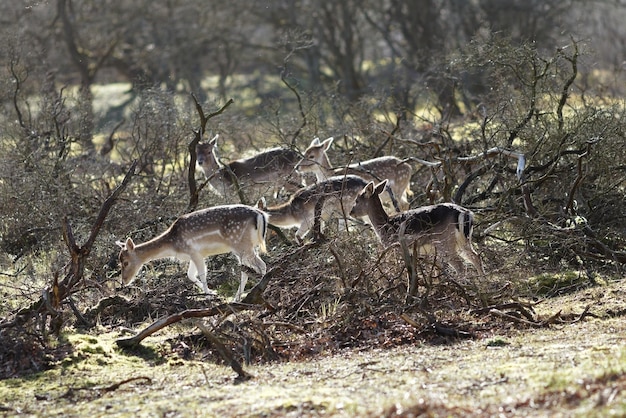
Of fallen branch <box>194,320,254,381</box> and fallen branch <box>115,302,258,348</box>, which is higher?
fallen branch <box>115,302,258,348</box>

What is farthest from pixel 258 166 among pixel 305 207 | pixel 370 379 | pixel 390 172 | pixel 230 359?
pixel 370 379

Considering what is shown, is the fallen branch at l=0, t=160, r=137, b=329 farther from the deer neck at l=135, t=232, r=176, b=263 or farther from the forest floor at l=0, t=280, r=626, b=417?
the deer neck at l=135, t=232, r=176, b=263

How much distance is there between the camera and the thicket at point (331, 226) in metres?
8.85

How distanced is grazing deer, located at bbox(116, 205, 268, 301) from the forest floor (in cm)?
189

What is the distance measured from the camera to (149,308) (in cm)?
1002

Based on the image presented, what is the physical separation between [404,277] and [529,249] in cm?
218

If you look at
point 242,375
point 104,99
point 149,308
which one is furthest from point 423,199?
point 104,99

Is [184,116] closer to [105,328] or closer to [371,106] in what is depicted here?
[371,106]

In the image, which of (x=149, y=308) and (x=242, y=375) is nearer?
(x=242, y=375)

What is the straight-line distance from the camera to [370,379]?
6895 mm

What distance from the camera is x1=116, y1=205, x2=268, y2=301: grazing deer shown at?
11.0 metres

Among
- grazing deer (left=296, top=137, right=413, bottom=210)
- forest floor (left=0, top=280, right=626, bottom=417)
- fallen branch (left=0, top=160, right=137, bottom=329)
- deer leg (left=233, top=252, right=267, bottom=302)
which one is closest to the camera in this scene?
forest floor (left=0, top=280, right=626, bottom=417)

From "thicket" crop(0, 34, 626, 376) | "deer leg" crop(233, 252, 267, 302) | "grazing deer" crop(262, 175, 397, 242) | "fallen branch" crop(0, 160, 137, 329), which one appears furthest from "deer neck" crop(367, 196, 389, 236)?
"fallen branch" crop(0, 160, 137, 329)

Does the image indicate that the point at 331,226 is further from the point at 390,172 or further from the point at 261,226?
the point at 390,172
